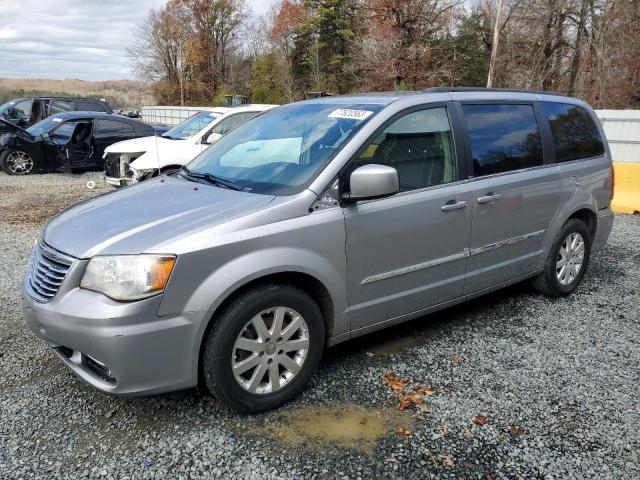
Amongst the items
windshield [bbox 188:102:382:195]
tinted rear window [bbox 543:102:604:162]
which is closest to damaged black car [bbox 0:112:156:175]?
windshield [bbox 188:102:382:195]

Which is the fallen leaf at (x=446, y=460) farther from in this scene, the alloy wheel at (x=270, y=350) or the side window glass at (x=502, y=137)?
the side window glass at (x=502, y=137)

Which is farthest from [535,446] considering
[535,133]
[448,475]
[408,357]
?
[535,133]

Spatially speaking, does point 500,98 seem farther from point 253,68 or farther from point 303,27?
point 253,68

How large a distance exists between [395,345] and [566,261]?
2.05 m

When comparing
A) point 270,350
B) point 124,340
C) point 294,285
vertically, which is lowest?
A: point 270,350

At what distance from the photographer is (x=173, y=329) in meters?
2.61

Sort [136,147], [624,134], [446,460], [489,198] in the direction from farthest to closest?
[624,134] → [136,147] → [489,198] → [446,460]

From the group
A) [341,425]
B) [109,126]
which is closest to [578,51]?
[109,126]

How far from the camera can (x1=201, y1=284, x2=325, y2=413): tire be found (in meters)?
2.76

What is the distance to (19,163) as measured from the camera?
1265 cm

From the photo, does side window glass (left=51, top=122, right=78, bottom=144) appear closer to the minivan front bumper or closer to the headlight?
the minivan front bumper

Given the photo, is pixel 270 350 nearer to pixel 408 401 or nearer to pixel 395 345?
pixel 408 401

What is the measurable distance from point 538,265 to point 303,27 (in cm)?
4078

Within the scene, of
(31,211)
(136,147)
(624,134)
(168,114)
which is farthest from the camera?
(168,114)
